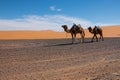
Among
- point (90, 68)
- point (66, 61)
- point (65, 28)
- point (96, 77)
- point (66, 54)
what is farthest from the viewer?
point (65, 28)

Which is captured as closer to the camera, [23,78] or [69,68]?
[23,78]

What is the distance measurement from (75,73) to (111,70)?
1.43m

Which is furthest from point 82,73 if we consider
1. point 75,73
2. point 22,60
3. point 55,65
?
point 22,60

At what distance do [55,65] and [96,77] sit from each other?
11.0 feet

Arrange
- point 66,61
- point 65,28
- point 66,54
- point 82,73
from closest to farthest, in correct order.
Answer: point 82,73
point 66,61
point 66,54
point 65,28

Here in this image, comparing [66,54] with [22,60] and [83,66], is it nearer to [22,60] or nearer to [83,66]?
[22,60]

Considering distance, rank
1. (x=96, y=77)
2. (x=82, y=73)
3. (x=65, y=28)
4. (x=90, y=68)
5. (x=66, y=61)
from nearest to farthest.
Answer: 1. (x=96, y=77)
2. (x=82, y=73)
3. (x=90, y=68)
4. (x=66, y=61)
5. (x=65, y=28)

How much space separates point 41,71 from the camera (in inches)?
535

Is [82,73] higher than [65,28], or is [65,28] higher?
[65,28]

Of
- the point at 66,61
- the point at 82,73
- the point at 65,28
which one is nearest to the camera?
the point at 82,73

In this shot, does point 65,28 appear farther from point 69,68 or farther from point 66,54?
point 69,68

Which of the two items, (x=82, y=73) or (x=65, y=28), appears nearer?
(x=82, y=73)

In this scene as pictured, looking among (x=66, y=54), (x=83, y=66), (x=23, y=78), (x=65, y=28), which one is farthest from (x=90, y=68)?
(x=65, y=28)

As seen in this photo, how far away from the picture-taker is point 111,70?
43.3 feet
